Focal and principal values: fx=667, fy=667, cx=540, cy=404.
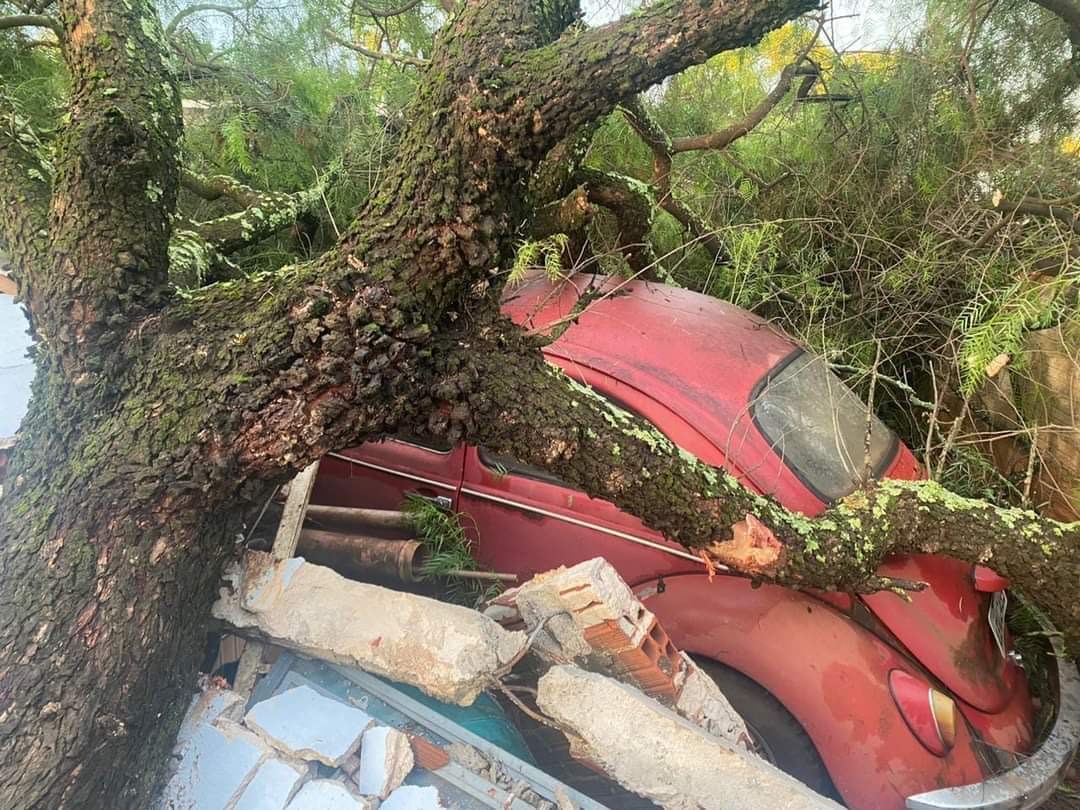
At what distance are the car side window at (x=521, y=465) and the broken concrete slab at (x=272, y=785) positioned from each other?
1194mm

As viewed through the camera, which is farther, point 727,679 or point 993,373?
point 993,373

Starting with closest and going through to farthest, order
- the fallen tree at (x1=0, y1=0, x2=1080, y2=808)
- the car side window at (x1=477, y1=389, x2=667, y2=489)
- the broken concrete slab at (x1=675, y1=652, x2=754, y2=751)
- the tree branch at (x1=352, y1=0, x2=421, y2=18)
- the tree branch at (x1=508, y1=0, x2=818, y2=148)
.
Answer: the tree branch at (x1=508, y1=0, x2=818, y2=148) → the fallen tree at (x1=0, y1=0, x2=1080, y2=808) → the broken concrete slab at (x1=675, y1=652, x2=754, y2=751) → the car side window at (x1=477, y1=389, x2=667, y2=489) → the tree branch at (x1=352, y1=0, x2=421, y2=18)

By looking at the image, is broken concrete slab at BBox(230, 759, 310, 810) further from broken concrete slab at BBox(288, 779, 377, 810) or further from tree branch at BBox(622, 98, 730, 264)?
tree branch at BBox(622, 98, 730, 264)

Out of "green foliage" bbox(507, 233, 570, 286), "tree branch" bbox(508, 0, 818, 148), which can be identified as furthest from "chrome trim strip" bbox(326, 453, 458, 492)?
"tree branch" bbox(508, 0, 818, 148)

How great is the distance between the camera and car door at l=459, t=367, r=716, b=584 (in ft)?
8.03

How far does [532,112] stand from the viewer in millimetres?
1732

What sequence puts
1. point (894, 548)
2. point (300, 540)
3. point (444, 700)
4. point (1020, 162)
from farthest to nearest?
point (1020, 162), point (300, 540), point (894, 548), point (444, 700)

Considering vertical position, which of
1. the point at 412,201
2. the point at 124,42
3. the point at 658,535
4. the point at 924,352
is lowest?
the point at 658,535

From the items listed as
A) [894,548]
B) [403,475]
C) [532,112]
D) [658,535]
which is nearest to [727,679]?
[658,535]

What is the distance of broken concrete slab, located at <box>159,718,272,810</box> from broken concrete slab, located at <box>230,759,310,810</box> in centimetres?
2

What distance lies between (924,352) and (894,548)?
55.1 inches

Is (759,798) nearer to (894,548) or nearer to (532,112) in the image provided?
(894,548)

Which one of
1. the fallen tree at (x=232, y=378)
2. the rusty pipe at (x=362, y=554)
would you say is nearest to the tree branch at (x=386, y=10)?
the fallen tree at (x=232, y=378)

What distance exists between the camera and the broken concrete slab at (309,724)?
6.42ft
